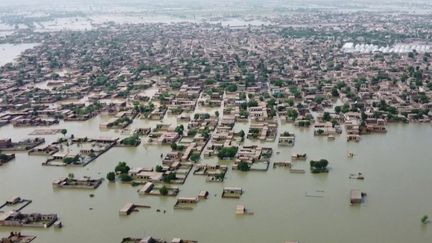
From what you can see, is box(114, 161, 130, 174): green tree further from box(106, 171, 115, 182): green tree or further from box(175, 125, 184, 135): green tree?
box(175, 125, 184, 135): green tree

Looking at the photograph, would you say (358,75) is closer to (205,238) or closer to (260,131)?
(260,131)

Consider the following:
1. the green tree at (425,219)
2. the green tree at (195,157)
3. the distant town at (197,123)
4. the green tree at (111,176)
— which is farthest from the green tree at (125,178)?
the green tree at (425,219)

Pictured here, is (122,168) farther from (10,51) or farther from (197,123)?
(10,51)

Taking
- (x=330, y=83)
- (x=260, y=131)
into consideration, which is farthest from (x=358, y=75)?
(x=260, y=131)

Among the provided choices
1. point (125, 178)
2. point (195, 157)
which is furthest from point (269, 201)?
point (125, 178)

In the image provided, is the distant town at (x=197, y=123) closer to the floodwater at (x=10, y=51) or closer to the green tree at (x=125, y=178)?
the green tree at (x=125, y=178)

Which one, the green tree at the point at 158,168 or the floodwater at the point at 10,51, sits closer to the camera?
the green tree at the point at 158,168
